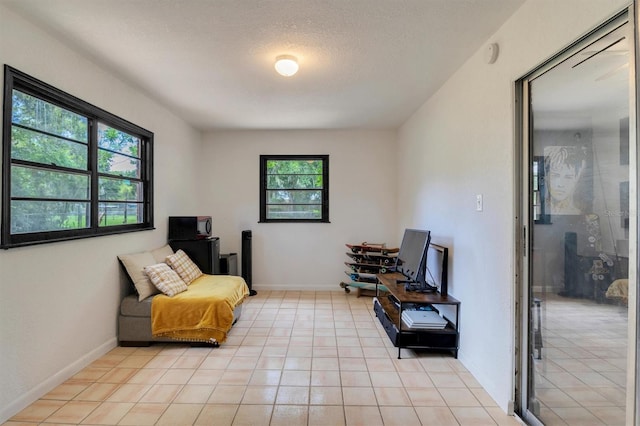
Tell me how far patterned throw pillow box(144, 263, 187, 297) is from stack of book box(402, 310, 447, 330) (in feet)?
7.19

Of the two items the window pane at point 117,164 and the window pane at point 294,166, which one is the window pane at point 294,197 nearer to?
the window pane at point 294,166

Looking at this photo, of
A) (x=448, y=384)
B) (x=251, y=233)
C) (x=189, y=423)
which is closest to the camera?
(x=189, y=423)

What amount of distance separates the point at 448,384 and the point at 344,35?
8.64 feet

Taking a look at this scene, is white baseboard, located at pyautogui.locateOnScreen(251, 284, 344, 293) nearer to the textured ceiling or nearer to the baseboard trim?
the baseboard trim

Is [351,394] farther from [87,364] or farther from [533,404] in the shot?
[87,364]

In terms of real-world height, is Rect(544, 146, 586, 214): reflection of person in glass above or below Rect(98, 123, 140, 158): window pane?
below

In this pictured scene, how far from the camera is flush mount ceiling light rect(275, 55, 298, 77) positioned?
237 centimetres

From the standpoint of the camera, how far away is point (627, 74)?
1229 millimetres

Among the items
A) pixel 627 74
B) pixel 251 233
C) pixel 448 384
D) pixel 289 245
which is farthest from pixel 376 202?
pixel 627 74

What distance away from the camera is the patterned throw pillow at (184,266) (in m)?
3.28

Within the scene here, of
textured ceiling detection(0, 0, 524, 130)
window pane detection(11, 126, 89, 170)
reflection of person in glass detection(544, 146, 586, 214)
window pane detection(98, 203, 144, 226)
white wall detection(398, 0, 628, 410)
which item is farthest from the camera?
window pane detection(98, 203, 144, 226)

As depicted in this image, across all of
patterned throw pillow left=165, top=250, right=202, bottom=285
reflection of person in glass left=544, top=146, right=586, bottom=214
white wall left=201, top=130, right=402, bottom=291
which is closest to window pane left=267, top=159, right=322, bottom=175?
white wall left=201, top=130, right=402, bottom=291

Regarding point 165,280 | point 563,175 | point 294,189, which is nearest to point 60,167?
point 165,280

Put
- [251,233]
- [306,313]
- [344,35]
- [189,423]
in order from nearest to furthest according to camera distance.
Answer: [189,423]
[344,35]
[306,313]
[251,233]
